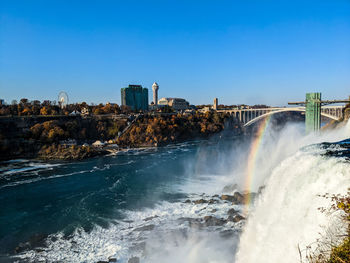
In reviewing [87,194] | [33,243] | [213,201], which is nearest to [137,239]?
[33,243]

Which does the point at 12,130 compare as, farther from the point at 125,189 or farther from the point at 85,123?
the point at 125,189

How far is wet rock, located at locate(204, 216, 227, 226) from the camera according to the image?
34.2 feet

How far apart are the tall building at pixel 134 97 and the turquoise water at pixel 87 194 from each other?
6750 centimetres

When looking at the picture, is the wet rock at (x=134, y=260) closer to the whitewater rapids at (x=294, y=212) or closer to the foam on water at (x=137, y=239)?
the foam on water at (x=137, y=239)

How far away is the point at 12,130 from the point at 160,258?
30733 mm

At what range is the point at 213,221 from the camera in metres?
10.6

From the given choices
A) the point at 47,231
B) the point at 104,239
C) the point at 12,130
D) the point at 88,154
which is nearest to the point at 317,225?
the point at 104,239

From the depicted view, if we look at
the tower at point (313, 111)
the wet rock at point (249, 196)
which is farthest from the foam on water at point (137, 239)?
the tower at point (313, 111)

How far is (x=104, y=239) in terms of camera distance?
959 centimetres

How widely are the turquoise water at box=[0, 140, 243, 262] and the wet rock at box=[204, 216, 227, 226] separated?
7.64ft

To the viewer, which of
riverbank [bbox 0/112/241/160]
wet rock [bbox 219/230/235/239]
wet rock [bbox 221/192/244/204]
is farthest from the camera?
riverbank [bbox 0/112/241/160]

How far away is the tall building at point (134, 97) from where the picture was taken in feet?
298

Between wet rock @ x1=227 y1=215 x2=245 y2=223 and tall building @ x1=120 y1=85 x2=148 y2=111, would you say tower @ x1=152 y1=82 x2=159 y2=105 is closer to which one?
tall building @ x1=120 y1=85 x2=148 y2=111

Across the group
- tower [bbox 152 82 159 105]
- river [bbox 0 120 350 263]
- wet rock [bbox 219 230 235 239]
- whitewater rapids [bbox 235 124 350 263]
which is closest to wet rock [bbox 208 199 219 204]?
river [bbox 0 120 350 263]
